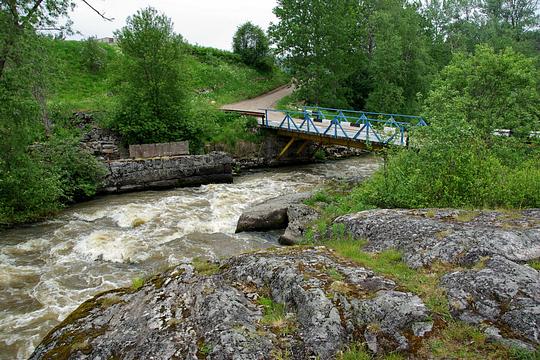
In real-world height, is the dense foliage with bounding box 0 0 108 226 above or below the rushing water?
above

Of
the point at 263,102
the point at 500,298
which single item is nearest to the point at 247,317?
the point at 500,298

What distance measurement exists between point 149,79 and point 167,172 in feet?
19.6

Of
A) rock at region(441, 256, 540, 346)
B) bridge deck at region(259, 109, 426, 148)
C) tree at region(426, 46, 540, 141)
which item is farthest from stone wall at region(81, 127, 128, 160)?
rock at region(441, 256, 540, 346)

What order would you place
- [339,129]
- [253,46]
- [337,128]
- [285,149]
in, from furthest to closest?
1. [253,46]
2. [285,149]
3. [337,128]
4. [339,129]

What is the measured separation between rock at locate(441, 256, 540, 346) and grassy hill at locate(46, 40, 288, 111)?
21.4 m

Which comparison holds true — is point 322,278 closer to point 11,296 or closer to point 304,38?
point 11,296

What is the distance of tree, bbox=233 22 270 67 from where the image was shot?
44250 mm

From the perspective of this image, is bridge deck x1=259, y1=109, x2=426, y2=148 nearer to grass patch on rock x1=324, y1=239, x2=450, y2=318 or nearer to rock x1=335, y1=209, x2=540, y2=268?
rock x1=335, y1=209, x2=540, y2=268

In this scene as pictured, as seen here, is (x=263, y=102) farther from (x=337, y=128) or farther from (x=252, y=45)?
(x=337, y=128)

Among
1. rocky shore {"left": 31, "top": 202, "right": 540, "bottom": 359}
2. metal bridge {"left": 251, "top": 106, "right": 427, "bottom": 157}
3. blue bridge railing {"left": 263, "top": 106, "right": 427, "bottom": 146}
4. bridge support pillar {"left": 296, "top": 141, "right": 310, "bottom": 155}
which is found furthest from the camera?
bridge support pillar {"left": 296, "top": 141, "right": 310, "bottom": 155}

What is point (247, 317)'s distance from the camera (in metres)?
5.01

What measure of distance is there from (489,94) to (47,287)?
53.8 ft

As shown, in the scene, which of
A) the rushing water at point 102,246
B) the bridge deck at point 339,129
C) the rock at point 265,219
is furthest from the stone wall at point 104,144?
the rock at point 265,219

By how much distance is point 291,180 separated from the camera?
21.9 meters
